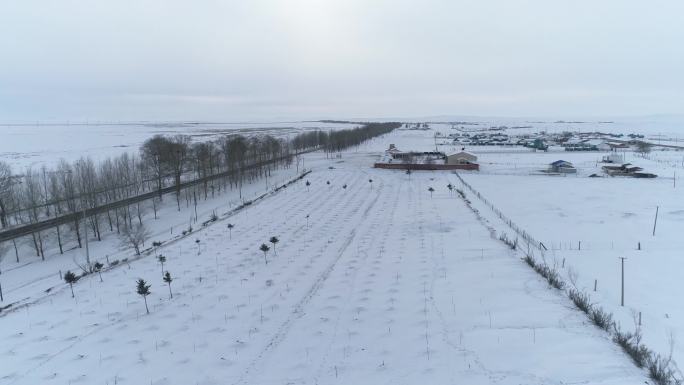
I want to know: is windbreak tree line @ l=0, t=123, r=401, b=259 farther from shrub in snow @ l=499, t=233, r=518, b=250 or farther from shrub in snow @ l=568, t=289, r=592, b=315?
shrub in snow @ l=568, t=289, r=592, b=315

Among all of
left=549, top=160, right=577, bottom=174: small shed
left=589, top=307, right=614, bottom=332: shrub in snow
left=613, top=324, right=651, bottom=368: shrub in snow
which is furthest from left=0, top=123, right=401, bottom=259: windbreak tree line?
left=549, top=160, right=577, bottom=174: small shed

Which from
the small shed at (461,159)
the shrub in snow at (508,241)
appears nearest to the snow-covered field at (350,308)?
the shrub in snow at (508,241)

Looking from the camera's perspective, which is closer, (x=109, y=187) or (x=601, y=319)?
(x=601, y=319)

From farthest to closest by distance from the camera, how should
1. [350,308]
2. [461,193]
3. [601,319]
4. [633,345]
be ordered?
[461,193], [350,308], [601,319], [633,345]

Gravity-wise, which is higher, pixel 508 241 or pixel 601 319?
pixel 601 319

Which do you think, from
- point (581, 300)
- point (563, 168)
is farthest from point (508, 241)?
point (563, 168)

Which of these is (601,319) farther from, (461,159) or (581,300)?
(461,159)

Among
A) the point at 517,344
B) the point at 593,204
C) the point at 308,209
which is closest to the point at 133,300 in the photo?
the point at 517,344
